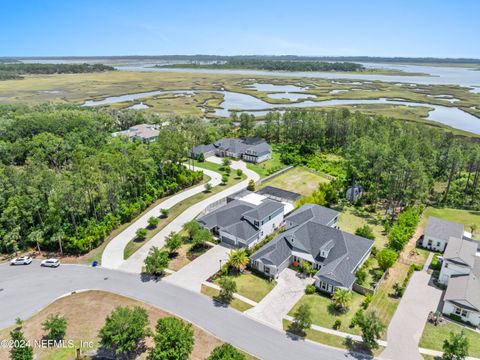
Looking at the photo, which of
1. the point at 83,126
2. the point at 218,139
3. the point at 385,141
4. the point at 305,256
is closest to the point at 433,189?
the point at 385,141

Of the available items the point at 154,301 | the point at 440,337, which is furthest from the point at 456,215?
the point at 154,301

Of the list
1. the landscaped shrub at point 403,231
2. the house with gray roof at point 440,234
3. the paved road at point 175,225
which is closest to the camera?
the paved road at point 175,225

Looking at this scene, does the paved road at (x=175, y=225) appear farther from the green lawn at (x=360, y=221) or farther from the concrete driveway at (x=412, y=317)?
the concrete driveway at (x=412, y=317)

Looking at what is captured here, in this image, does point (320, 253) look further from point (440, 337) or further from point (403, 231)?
point (440, 337)

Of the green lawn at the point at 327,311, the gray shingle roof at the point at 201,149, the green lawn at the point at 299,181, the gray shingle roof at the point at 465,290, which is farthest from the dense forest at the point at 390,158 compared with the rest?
the green lawn at the point at 327,311

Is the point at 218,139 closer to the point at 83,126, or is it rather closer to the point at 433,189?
the point at 83,126

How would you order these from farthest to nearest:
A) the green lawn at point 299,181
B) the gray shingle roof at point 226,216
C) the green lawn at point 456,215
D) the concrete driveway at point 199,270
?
the green lawn at point 299,181
the green lawn at point 456,215
the gray shingle roof at point 226,216
the concrete driveway at point 199,270

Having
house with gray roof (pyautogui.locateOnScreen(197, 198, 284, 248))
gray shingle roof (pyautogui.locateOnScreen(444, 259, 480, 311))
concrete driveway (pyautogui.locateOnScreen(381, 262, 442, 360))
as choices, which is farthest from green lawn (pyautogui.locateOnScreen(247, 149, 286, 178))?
gray shingle roof (pyautogui.locateOnScreen(444, 259, 480, 311))
